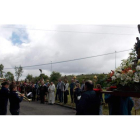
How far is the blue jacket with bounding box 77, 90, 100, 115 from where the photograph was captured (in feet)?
12.5

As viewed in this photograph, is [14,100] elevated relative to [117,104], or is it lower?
lower

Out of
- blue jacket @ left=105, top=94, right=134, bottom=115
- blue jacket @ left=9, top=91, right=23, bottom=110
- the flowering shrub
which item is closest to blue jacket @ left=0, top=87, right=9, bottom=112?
blue jacket @ left=9, top=91, right=23, bottom=110

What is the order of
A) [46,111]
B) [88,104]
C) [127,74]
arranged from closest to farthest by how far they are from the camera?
[127,74], [88,104], [46,111]

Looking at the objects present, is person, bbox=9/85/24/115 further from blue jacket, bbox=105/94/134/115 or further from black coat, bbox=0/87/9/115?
blue jacket, bbox=105/94/134/115

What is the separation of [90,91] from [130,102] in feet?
2.91

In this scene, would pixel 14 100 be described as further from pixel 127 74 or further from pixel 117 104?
pixel 127 74

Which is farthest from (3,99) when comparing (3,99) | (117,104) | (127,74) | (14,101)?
(127,74)

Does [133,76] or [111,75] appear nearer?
[133,76]

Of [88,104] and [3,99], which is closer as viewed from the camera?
[88,104]

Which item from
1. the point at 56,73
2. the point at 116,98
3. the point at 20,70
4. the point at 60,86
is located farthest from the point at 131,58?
the point at 56,73

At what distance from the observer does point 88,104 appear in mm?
3822

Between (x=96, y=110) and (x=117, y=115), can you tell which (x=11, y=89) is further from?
(x=117, y=115)

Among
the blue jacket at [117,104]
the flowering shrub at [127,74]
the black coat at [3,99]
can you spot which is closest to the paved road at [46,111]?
the black coat at [3,99]

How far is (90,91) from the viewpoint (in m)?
3.92
